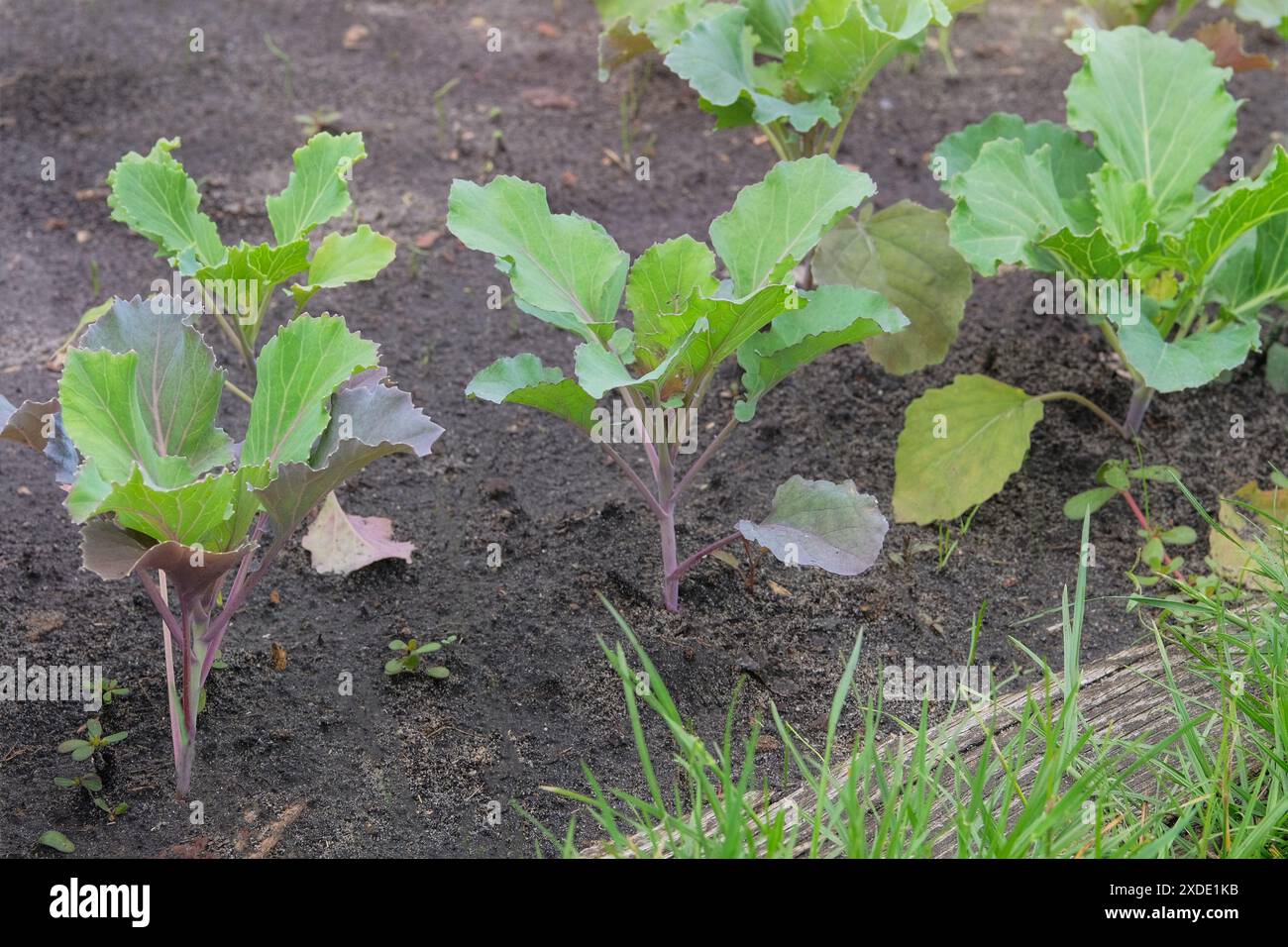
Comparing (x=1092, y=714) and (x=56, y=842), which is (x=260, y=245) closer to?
(x=56, y=842)

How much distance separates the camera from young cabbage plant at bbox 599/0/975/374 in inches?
110

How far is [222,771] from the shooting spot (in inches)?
88.4

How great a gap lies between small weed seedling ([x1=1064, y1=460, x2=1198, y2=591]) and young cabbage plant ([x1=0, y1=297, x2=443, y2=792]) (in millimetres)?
1631

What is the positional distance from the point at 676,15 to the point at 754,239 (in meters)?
1.02

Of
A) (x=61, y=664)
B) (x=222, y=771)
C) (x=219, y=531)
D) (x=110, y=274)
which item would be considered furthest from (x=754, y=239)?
(x=110, y=274)

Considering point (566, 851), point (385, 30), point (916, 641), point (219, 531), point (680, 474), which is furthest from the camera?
point (385, 30)

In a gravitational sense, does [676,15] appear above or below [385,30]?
below

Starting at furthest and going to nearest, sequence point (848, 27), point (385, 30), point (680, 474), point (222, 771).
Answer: point (385, 30) < point (680, 474) < point (848, 27) < point (222, 771)

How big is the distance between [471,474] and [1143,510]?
1.60 meters

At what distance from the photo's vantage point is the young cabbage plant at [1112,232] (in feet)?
8.68

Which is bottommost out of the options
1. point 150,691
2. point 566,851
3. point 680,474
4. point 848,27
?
point 566,851

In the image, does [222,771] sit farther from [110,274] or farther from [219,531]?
[110,274]

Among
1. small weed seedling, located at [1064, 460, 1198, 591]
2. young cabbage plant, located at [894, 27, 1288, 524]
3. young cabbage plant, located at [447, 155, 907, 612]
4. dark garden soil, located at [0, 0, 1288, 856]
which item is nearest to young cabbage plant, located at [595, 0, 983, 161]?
young cabbage plant, located at [894, 27, 1288, 524]

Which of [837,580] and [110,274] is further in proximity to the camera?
[110,274]
